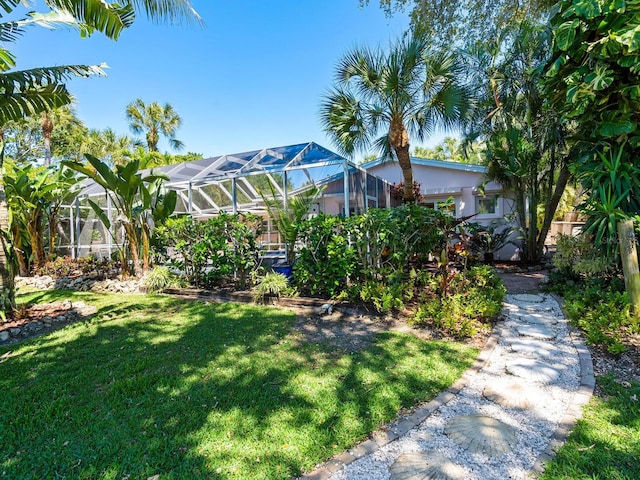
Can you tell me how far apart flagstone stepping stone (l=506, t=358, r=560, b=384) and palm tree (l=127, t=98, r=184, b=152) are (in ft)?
89.1

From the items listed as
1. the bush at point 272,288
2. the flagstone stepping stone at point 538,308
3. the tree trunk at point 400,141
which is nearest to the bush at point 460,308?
the flagstone stepping stone at point 538,308

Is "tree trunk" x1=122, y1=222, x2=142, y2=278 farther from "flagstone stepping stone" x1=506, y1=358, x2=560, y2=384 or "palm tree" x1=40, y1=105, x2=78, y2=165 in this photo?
"palm tree" x1=40, y1=105, x2=78, y2=165

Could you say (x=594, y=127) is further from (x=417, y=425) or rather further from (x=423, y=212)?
(x=417, y=425)

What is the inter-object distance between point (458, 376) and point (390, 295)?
1.96 m

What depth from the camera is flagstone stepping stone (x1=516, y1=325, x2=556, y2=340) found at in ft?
14.9

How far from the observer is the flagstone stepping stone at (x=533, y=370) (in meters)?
3.37

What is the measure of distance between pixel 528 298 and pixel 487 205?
771 cm

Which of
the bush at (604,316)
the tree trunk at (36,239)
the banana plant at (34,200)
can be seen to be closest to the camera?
the bush at (604,316)

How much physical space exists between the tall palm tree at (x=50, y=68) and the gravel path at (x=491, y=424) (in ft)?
20.7

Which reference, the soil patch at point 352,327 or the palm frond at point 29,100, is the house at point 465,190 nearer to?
the soil patch at point 352,327

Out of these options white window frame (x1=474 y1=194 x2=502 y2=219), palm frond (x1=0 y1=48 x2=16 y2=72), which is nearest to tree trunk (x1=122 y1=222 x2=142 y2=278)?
palm frond (x1=0 y1=48 x2=16 y2=72)

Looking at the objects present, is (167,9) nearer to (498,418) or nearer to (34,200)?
(498,418)

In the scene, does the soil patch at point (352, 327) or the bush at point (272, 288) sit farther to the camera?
the bush at point (272, 288)

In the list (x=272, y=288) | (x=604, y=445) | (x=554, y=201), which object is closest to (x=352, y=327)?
(x=272, y=288)
